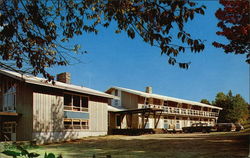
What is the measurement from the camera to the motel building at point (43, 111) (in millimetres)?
19219

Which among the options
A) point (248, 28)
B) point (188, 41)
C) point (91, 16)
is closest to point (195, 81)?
point (188, 41)

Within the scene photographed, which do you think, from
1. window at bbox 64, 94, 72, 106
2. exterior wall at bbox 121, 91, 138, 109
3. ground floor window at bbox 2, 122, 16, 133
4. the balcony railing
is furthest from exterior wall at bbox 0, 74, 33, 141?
the balcony railing

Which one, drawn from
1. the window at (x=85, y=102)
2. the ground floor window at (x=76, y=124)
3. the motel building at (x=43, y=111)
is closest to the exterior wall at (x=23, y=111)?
the motel building at (x=43, y=111)

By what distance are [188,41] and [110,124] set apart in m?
26.1

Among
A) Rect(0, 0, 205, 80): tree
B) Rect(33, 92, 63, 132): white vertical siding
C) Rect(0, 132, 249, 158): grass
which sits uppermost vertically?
Rect(0, 0, 205, 80): tree

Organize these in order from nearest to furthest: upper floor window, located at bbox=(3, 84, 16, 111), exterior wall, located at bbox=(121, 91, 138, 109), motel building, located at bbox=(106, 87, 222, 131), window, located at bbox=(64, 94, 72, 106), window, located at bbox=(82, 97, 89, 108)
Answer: upper floor window, located at bbox=(3, 84, 16, 111)
window, located at bbox=(64, 94, 72, 106)
window, located at bbox=(82, 97, 89, 108)
motel building, located at bbox=(106, 87, 222, 131)
exterior wall, located at bbox=(121, 91, 138, 109)

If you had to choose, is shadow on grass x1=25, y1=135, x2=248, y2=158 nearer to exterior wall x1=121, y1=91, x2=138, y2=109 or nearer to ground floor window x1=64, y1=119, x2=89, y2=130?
ground floor window x1=64, y1=119, x2=89, y2=130

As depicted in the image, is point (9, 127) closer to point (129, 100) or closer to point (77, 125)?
point (77, 125)

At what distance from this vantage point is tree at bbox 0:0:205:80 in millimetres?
3771

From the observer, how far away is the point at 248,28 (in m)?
9.13

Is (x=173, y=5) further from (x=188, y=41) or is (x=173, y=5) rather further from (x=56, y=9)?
Answer: (x=56, y=9)

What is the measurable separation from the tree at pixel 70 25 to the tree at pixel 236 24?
5.15 meters

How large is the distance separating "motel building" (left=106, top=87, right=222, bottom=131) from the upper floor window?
1090 cm

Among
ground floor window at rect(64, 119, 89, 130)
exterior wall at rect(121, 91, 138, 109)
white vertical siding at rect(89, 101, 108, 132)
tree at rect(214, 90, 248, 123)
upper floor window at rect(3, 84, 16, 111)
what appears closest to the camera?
upper floor window at rect(3, 84, 16, 111)
